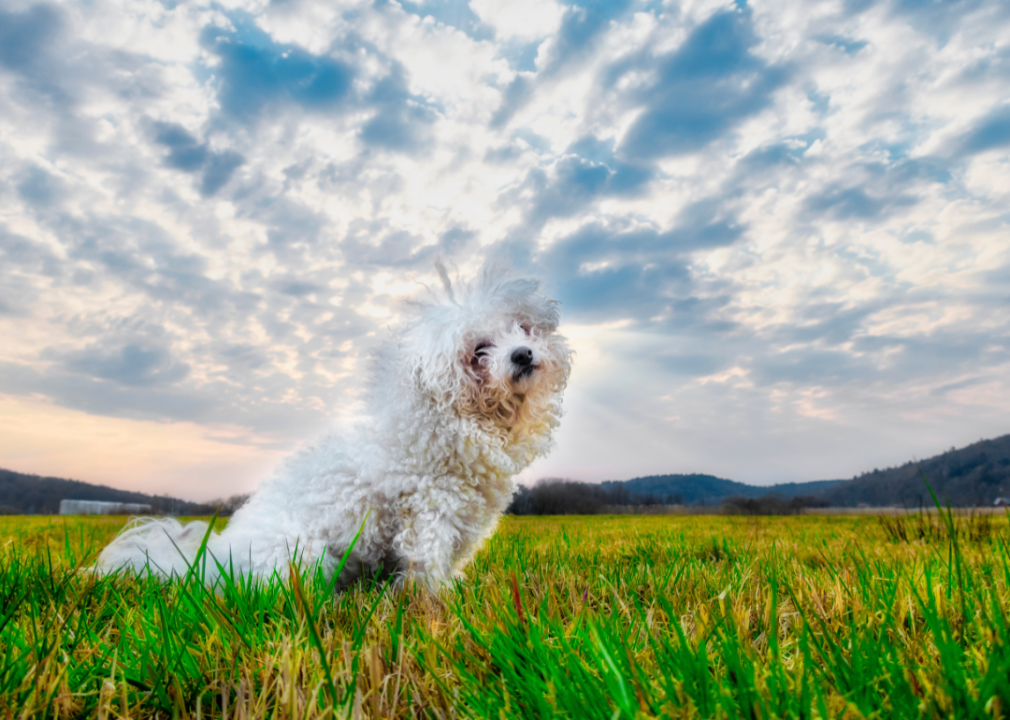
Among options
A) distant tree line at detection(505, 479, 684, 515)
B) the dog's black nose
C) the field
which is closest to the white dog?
the dog's black nose

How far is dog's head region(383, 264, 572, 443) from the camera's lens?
3539 millimetres

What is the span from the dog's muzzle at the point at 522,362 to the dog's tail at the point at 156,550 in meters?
2.02

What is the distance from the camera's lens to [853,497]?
18500 millimetres

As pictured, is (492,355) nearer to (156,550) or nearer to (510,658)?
(510,658)

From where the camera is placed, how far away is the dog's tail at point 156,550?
3311mm

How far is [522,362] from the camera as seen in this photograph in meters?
3.54

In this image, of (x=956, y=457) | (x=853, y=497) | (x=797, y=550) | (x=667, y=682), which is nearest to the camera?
(x=667, y=682)

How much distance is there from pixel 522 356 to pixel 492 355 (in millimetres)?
201

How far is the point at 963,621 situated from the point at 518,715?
1.63 meters

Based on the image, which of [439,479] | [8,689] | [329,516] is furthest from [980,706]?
[329,516]

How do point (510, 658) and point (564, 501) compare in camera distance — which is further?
point (564, 501)

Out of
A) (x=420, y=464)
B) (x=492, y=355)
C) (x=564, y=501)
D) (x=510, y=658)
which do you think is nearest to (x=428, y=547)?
(x=420, y=464)

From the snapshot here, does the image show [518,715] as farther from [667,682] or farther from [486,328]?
[486,328]

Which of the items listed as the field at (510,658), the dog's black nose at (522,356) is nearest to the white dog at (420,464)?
the dog's black nose at (522,356)
